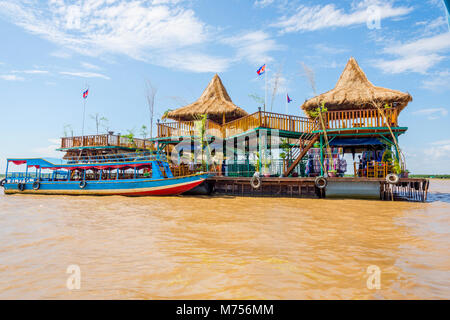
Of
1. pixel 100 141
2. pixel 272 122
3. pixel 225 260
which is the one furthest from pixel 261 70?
pixel 100 141

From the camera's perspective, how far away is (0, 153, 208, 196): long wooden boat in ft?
54.0

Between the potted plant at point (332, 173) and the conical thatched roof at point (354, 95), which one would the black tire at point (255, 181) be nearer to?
the potted plant at point (332, 173)

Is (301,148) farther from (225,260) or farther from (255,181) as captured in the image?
(225,260)

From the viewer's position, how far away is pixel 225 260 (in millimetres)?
4094

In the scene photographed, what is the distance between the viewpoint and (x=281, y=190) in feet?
57.5

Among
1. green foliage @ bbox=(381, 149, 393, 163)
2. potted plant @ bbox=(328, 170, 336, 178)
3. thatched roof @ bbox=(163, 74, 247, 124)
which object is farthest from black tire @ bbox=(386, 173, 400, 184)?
thatched roof @ bbox=(163, 74, 247, 124)

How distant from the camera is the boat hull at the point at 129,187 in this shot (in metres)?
16.3

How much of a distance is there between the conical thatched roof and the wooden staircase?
84.5 inches

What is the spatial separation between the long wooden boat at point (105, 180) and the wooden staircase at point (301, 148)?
5.23 metres

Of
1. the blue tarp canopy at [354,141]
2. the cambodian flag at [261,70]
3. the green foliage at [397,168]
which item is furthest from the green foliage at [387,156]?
the cambodian flag at [261,70]

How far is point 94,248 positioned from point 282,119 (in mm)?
13900
